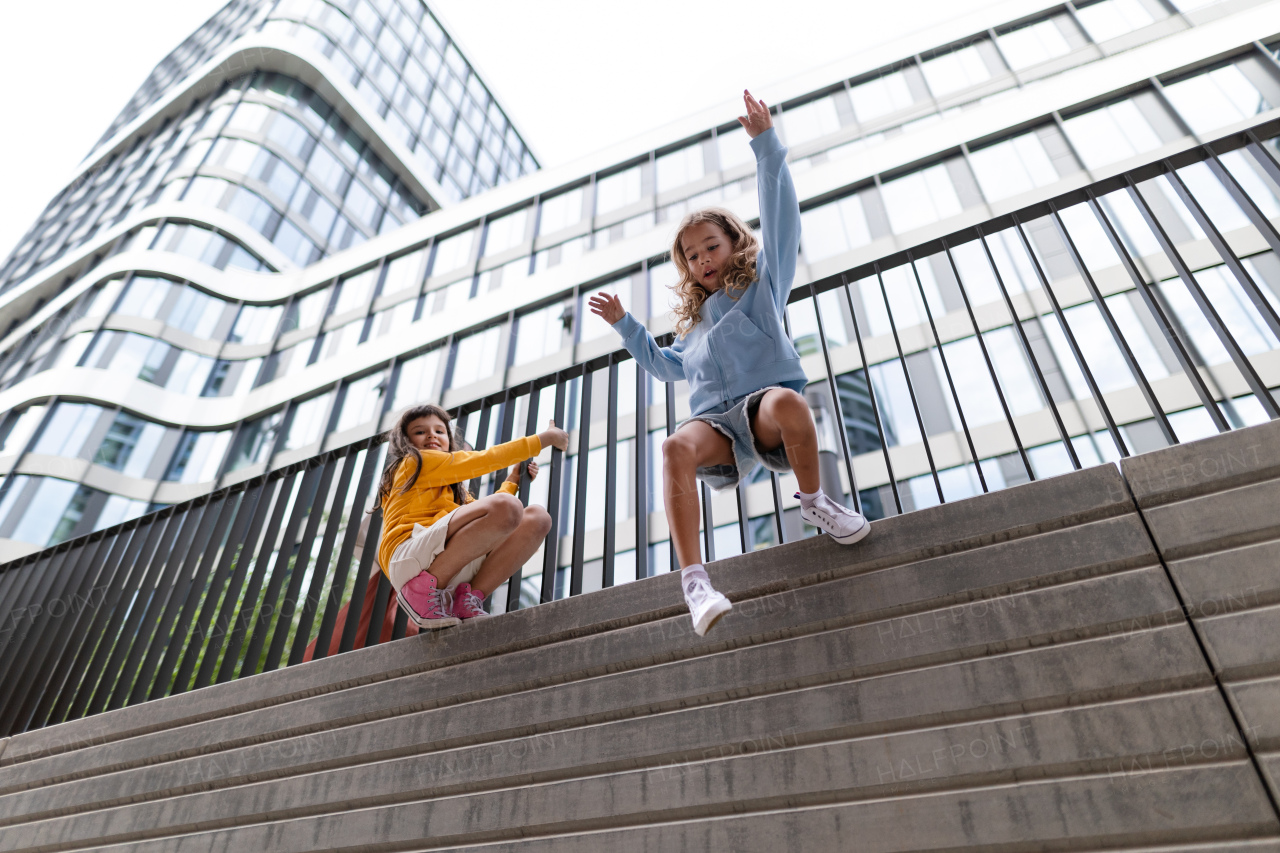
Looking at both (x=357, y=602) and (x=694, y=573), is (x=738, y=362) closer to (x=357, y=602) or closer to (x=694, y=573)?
(x=694, y=573)

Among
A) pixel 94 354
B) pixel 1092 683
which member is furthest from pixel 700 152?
pixel 1092 683

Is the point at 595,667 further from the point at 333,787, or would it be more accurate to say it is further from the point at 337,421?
the point at 337,421

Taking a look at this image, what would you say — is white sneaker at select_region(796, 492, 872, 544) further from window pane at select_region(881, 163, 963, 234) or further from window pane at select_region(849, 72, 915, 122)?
window pane at select_region(849, 72, 915, 122)

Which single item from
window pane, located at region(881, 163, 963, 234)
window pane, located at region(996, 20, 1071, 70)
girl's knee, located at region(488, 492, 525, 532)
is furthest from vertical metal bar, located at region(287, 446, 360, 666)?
window pane, located at region(996, 20, 1071, 70)

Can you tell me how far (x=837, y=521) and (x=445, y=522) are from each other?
1.50m

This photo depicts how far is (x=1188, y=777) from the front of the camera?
148 centimetres

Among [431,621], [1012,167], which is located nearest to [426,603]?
[431,621]

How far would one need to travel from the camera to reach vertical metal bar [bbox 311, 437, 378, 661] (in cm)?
322

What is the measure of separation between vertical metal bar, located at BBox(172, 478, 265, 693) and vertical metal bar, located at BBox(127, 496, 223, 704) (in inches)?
6.8

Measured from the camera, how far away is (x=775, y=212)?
2.48 meters

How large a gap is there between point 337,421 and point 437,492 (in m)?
18.1

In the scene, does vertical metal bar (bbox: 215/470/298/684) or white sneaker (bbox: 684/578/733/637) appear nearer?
white sneaker (bbox: 684/578/733/637)

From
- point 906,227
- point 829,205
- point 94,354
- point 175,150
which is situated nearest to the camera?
point 906,227

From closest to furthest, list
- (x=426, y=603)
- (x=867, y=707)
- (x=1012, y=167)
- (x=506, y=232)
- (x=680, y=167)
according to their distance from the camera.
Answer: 1. (x=867, y=707)
2. (x=426, y=603)
3. (x=1012, y=167)
4. (x=680, y=167)
5. (x=506, y=232)
